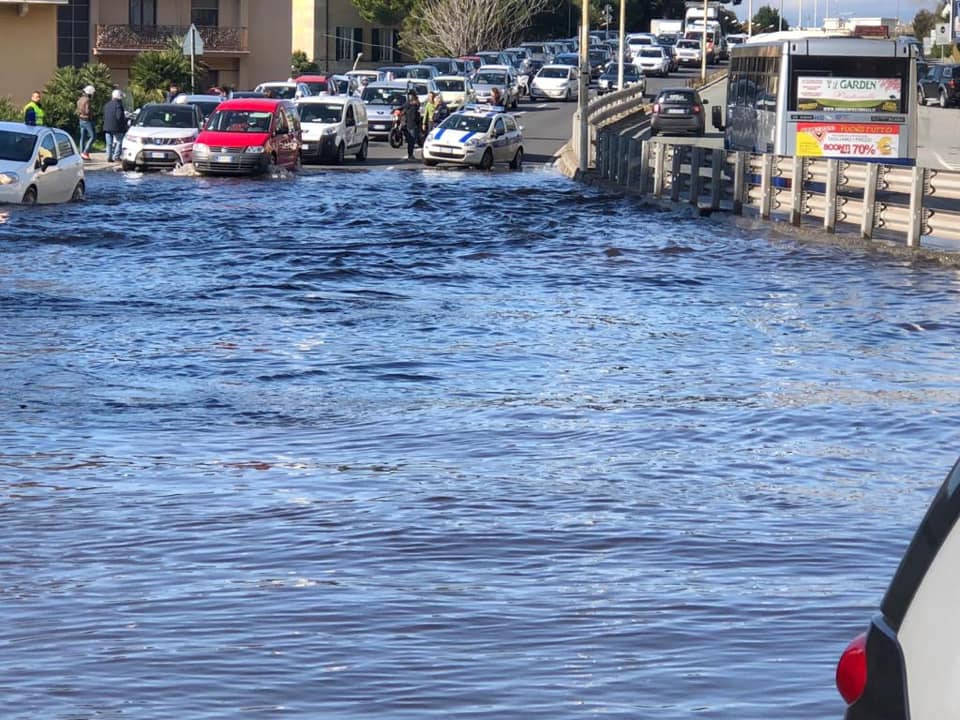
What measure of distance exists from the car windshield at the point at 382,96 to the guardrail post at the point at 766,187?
29.7 m

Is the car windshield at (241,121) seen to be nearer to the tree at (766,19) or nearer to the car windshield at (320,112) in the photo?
the car windshield at (320,112)

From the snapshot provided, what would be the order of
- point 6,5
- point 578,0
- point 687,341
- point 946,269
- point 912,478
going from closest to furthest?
point 912,478 → point 687,341 → point 946,269 → point 6,5 → point 578,0

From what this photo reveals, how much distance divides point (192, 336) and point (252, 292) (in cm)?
352

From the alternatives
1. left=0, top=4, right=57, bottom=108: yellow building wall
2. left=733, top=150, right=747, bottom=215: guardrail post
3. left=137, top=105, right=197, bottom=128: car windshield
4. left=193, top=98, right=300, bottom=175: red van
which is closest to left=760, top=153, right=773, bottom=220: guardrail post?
left=733, top=150, right=747, bottom=215: guardrail post

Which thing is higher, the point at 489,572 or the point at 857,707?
the point at 857,707

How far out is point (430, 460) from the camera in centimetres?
1015

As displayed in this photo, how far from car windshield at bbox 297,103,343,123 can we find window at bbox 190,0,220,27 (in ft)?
99.3

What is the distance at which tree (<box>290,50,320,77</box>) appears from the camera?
89438 millimetres

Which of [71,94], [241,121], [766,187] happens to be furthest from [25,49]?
[766,187]

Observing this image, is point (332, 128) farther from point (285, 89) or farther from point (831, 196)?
point (831, 196)

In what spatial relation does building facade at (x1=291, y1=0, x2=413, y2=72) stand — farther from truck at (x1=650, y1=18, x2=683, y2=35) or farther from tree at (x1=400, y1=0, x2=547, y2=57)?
truck at (x1=650, y1=18, x2=683, y2=35)

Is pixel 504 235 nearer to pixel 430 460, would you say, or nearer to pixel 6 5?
pixel 430 460

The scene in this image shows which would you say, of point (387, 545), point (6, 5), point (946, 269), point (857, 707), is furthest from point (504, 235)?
point (6, 5)

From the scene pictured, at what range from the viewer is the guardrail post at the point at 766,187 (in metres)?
27.9
